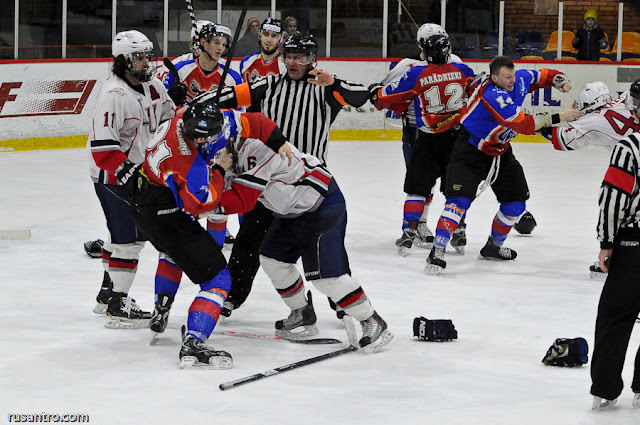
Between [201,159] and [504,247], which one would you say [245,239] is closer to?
[201,159]

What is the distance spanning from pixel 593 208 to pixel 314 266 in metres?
4.14

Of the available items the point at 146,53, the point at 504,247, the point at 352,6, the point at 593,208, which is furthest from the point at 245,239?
the point at 352,6

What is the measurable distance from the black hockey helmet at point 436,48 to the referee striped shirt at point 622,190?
2.91 meters

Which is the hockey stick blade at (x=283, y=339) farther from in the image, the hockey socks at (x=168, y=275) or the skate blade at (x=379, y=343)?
the hockey socks at (x=168, y=275)

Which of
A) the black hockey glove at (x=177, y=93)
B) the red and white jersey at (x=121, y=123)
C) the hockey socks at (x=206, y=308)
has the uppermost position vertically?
the black hockey glove at (x=177, y=93)

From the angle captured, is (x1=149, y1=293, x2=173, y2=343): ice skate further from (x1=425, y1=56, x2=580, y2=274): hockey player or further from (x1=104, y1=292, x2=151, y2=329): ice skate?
(x1=425, y1=56, x2=580, y2=274): hockey player

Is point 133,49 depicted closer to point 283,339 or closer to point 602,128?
point 283,339

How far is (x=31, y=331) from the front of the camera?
171 inches

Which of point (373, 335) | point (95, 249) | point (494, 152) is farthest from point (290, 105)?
point (95, 249)

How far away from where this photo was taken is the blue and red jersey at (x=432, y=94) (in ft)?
19.6

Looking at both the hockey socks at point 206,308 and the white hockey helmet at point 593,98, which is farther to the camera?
the white hockey helmet at point 593,98

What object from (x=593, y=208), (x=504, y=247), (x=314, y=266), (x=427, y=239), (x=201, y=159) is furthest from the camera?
(x=593, y=208)

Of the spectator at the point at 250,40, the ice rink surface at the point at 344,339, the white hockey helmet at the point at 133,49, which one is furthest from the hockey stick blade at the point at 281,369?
the spectator at the point at 250,40

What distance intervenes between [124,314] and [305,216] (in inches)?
38.5
